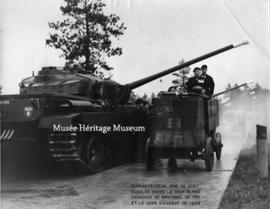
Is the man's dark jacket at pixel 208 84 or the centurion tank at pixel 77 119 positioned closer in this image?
the centurion tank at pixel 77 119

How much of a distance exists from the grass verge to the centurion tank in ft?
7.72

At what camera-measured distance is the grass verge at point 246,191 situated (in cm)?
641

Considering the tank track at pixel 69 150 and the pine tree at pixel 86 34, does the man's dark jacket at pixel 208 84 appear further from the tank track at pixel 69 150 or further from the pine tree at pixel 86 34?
the tank track at pixel 69 150

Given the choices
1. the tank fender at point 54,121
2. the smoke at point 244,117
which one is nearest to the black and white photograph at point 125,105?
the tank fender at point 54,121

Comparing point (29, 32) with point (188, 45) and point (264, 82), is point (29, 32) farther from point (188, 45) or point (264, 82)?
point (264, 82)

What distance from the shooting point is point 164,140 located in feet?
30.9

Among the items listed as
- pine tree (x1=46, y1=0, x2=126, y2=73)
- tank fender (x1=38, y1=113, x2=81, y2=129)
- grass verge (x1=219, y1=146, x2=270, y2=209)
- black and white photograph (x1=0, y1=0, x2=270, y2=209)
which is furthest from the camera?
pine tree (x1=46, y1=0, x2=126, y2=73)

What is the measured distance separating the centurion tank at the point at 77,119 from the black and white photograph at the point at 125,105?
2cm

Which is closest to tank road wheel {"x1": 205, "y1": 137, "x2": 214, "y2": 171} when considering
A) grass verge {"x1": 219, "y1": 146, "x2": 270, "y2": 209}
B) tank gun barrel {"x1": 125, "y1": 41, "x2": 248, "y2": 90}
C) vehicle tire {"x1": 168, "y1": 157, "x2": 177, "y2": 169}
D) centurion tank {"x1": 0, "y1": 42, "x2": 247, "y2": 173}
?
grass verge {"x1": 219, "y1": 146, "x2": 270, "y2": 209}

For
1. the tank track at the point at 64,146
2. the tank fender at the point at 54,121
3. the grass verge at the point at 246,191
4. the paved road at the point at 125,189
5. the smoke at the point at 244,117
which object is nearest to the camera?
the grass verge at the point at 246,191

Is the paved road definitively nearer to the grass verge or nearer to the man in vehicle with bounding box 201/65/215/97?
the grass verge

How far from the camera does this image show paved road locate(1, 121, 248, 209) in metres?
6.88

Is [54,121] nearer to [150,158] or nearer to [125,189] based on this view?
[125,189]

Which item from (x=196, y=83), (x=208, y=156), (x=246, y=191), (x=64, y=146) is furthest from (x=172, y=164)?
(x=246, y=191)
